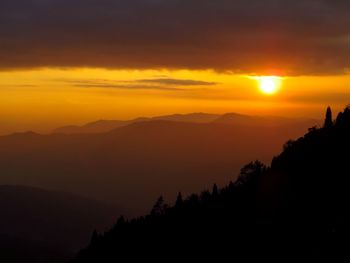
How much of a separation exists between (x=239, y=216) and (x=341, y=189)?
17.3m

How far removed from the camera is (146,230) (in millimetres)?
92875

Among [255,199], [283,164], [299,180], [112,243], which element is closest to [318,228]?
[299,180]

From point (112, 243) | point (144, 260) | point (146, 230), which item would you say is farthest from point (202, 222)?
point (112, 243)

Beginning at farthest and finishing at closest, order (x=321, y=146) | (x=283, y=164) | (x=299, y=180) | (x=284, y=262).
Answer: (x=283, y=164) < (x=321, y=146) < (x=299, y=180) < (x=284, y=262)

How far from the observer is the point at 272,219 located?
6291 centimetres

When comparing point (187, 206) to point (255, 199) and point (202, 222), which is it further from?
point (255, 199)

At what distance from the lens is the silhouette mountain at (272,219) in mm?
52781

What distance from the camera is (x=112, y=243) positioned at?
322 ft

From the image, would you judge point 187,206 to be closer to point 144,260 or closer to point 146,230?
point 146,230

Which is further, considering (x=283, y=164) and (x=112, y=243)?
(x=112, y=243)

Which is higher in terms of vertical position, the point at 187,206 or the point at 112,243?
the point at 187,206

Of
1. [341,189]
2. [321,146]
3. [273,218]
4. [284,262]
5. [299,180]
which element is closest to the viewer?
[284,262]

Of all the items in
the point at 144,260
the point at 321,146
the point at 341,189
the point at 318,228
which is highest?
the point at 321,146

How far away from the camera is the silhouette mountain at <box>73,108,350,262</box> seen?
52.8 meters
